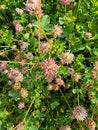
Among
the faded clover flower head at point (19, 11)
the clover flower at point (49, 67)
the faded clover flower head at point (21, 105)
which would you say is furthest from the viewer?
the faded clover flower head at point (19, 11)

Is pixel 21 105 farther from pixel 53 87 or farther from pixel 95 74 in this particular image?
pixel 95 74

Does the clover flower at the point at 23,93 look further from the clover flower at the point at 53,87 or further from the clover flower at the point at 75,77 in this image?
the clover flower at the point at 75,77

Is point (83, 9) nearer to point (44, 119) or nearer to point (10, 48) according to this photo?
point (10, 48)

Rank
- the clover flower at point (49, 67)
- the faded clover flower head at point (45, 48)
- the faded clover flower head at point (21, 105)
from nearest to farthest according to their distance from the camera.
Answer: the clover flower at point (49, 67) → the faded clover flower head at point (45, 48) → the faded clover flower head at point (21, 105)

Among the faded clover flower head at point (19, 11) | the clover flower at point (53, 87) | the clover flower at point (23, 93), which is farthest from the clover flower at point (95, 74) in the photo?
the faded clover flower head at point (19, 11)

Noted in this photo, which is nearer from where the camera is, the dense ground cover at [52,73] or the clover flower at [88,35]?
the dense ground cover at [52,73]

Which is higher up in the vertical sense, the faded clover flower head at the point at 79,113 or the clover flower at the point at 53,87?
the clover flower at the point at 53,87

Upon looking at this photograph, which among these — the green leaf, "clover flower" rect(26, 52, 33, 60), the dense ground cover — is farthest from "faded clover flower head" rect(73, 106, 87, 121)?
"clover flower" rect(26, 52, 33, 60)

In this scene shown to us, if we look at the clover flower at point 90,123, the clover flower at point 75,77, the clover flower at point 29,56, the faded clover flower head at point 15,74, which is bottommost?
the clover flower at point 90,123

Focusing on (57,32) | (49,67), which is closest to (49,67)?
(49,67)
